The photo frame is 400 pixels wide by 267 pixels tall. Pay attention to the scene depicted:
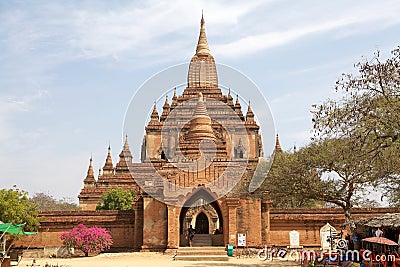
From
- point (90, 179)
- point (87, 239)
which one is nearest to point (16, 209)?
point (87, 239)

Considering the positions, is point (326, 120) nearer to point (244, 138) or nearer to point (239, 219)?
point (239, 219)

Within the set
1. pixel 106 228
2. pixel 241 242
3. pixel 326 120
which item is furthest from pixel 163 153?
pixel 326 120

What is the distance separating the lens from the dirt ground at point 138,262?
896 inches

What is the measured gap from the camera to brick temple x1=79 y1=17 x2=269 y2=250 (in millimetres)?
29094

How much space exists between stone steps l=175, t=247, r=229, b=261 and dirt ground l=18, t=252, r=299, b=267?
0.47 metres

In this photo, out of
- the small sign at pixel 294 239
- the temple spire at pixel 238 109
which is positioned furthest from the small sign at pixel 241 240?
the temple spire at pixel 238 109

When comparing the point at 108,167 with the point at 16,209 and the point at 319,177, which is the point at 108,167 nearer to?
the point at 16,209

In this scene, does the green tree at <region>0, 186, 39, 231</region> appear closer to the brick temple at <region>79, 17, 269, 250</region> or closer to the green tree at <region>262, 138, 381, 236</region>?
the brick temple at <region>79, 17, 269, 250</region>

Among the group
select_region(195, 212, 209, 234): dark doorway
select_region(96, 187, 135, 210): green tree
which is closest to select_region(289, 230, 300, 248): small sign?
select_region(195, 212, 209, 234): dark doorway

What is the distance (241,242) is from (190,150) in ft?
52.0

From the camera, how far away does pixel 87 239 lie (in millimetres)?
28609

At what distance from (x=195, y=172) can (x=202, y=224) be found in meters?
14.5

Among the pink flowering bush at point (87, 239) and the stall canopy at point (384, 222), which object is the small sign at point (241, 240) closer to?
the pink flowering bush at point (87, 239)

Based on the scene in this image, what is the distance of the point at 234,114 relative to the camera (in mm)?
54719
